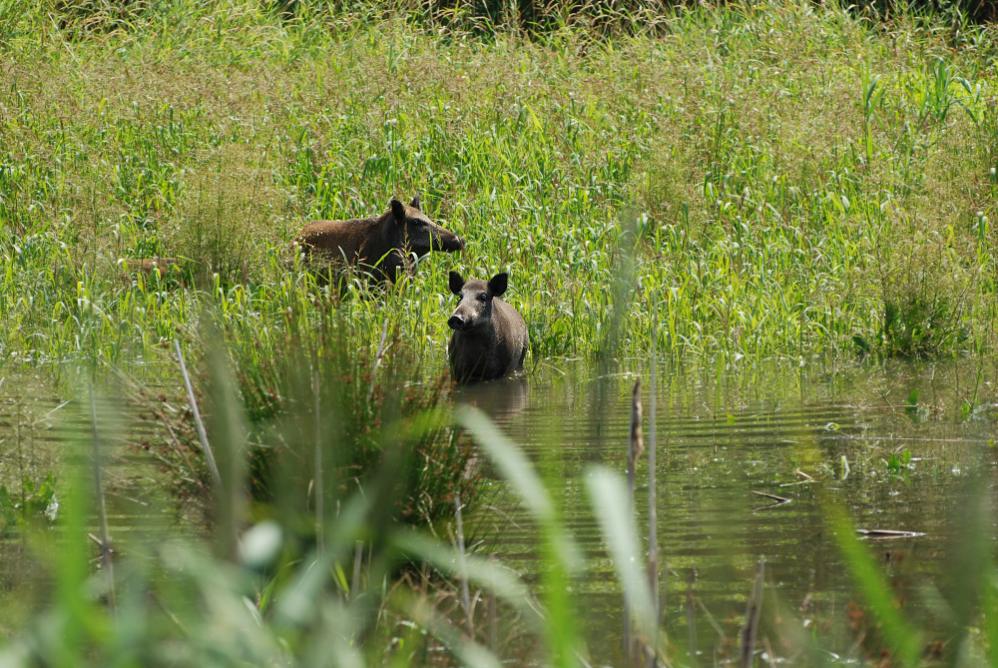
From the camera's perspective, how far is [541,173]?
53.0 feet

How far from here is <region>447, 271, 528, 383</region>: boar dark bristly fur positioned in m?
11.7

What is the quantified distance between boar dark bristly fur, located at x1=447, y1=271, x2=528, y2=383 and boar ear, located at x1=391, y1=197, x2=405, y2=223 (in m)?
1.81

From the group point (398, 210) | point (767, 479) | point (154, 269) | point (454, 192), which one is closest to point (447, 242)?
point (398, 210)

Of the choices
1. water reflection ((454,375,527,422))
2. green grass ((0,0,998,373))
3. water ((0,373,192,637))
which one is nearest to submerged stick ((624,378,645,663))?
water ((0,373,192,637))

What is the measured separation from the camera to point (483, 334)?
11844 mm

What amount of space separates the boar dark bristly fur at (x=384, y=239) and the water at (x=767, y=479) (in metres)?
2.71

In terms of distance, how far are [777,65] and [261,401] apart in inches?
550

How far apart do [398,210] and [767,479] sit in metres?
7.17

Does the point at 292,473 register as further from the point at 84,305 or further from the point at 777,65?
the point at 777,65

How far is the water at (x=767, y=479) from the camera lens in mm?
5164

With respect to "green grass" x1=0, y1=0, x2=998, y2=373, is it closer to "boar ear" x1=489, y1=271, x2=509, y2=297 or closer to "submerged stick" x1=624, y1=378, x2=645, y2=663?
"boar ear" x1=489, y1=271, x2=509, y2=297

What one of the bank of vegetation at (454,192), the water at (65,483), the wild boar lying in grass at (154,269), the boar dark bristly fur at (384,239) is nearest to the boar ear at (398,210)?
the boar dark bristly fur at (384,239)

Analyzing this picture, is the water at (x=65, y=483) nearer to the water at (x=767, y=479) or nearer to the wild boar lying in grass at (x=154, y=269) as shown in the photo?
the water at (x=767, y=479)

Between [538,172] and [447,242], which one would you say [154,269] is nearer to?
[447,242]
